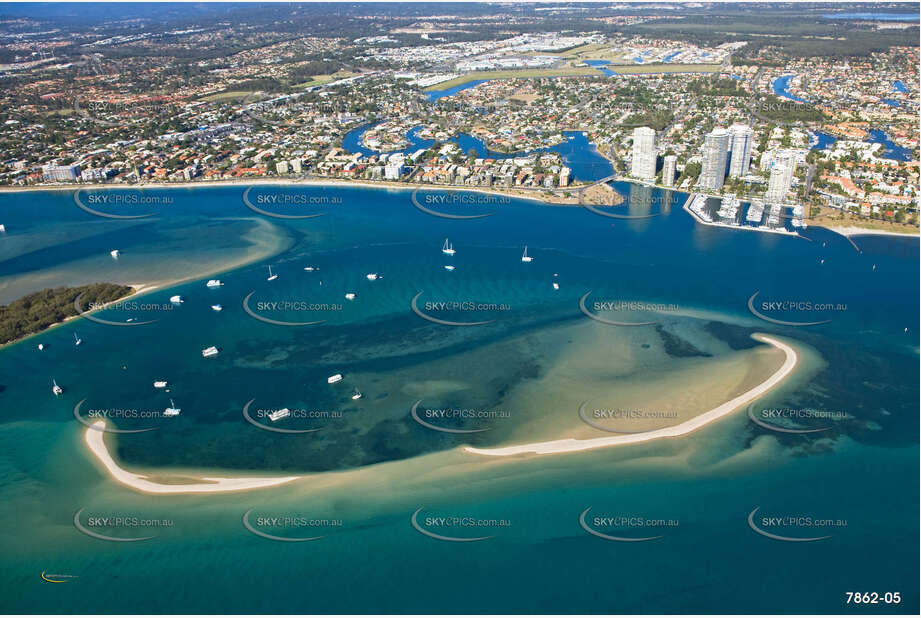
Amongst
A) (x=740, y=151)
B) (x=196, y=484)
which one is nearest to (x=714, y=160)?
(x=740, y=151)

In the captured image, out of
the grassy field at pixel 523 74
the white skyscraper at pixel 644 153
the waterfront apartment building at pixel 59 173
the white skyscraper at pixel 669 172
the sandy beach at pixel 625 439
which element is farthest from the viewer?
the grassy field at pixel 523 74

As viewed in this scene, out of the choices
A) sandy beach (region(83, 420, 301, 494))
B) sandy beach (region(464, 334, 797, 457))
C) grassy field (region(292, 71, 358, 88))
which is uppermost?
grassy field (region(292, 71, 358, 88))

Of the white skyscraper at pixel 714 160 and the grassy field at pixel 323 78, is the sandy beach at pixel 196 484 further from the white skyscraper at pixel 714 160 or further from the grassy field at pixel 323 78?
the grassy field at pixel 323 78

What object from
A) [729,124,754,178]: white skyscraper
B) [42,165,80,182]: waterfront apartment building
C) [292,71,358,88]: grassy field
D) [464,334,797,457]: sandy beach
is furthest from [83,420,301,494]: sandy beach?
[292,71,358,88]: grassy field

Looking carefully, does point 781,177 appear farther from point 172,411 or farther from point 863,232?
point 172,411

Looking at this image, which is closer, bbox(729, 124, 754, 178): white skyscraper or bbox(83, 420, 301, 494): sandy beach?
bbox(83, 420, 301, 494): sandy beach

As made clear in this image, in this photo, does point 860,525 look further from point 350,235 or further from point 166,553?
point 350,235

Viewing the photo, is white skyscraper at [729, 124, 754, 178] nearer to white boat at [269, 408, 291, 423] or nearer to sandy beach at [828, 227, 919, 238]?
sandy beach at [828, 227, 919, 238]

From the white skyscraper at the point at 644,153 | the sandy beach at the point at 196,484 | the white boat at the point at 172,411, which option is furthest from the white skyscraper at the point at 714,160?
the white boat at the point at 172,411
